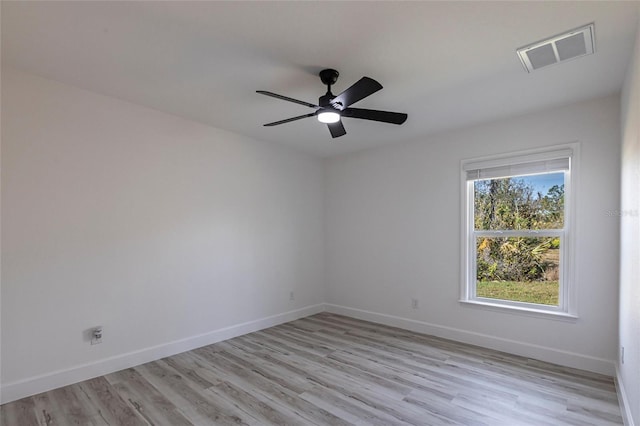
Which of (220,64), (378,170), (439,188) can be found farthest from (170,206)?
(439,188)

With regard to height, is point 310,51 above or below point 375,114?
above

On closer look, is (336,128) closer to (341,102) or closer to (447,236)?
(341,102)

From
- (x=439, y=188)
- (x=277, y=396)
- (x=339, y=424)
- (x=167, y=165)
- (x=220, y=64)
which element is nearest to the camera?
(x=339, y=424)

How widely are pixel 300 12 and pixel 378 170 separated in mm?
3010

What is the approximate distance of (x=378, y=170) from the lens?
4.62 meters

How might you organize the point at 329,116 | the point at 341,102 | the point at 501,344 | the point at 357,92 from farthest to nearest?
1. the point at 501,344
2. the point at 329,116
3. the point at 341,102
4. the point at 357,92

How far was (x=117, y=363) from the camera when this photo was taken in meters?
2.99

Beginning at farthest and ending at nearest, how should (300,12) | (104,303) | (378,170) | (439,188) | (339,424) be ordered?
(378,170) → (439,188) → (104,303) → (339,424) → (300,12)

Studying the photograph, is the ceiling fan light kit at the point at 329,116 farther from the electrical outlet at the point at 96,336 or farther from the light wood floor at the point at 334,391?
the electrical outlet at the point at 96,336

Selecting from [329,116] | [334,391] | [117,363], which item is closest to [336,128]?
[329,116]

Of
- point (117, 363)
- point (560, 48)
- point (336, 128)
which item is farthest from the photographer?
point (117, 363)

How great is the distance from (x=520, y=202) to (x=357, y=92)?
245cm

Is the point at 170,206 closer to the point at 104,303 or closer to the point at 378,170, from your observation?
the point at 104,303

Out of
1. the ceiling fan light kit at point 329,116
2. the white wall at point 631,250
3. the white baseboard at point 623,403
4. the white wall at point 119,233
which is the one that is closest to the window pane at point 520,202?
the white wall at point 631,250
